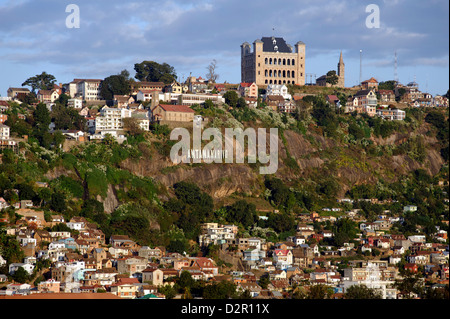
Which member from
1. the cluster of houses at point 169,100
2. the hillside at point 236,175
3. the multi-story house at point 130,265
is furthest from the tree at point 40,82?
the multi-story house at point 130,265

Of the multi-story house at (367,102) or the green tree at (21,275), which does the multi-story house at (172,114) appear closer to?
the multi-story house at (367,102)

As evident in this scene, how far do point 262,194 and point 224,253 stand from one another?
12.1 metres

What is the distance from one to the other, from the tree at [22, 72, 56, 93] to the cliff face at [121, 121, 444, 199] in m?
26.1

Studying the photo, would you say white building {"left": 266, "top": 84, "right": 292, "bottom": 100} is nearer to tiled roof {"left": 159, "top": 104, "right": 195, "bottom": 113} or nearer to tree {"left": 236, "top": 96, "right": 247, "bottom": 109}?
tree {"left": 236, "top": 96, "right": 247, "bottom": 109}

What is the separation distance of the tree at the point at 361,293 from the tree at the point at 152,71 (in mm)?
44111

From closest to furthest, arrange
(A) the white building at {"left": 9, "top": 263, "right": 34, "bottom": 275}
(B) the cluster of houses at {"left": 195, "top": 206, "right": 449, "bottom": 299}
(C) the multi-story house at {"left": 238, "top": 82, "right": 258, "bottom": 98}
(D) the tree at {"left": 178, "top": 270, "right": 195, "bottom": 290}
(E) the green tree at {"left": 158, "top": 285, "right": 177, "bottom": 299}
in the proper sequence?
(E) the green tree at {"left": 158, "top": 285, "right": 177, "bottom": 299} → (A) the white building at {"left": 9, "top": 263, "right": 34, "bottom": 275} → (D) the tree at {"left": 178, "top": 270, "right": 195, "bottom": 290} → (B) the cluster of houses at {"left": 195, "top": 206, "right": 449, "bottom": 299} → (C) the multi-story house at {"left": 238, "top": 82, "right": 258, "bottom": 98}

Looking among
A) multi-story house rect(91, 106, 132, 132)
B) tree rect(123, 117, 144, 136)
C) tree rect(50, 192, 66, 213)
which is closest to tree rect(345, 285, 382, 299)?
tree rect(50, 192, 66, 213)

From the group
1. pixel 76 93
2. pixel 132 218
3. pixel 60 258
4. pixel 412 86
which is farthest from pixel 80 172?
pixel 412 86

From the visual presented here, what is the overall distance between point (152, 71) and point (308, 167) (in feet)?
74.8

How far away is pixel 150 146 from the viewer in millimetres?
88688

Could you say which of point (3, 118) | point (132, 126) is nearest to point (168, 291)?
point (132, 126)

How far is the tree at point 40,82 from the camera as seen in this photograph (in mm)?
109438

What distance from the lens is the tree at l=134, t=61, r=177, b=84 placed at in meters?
109
